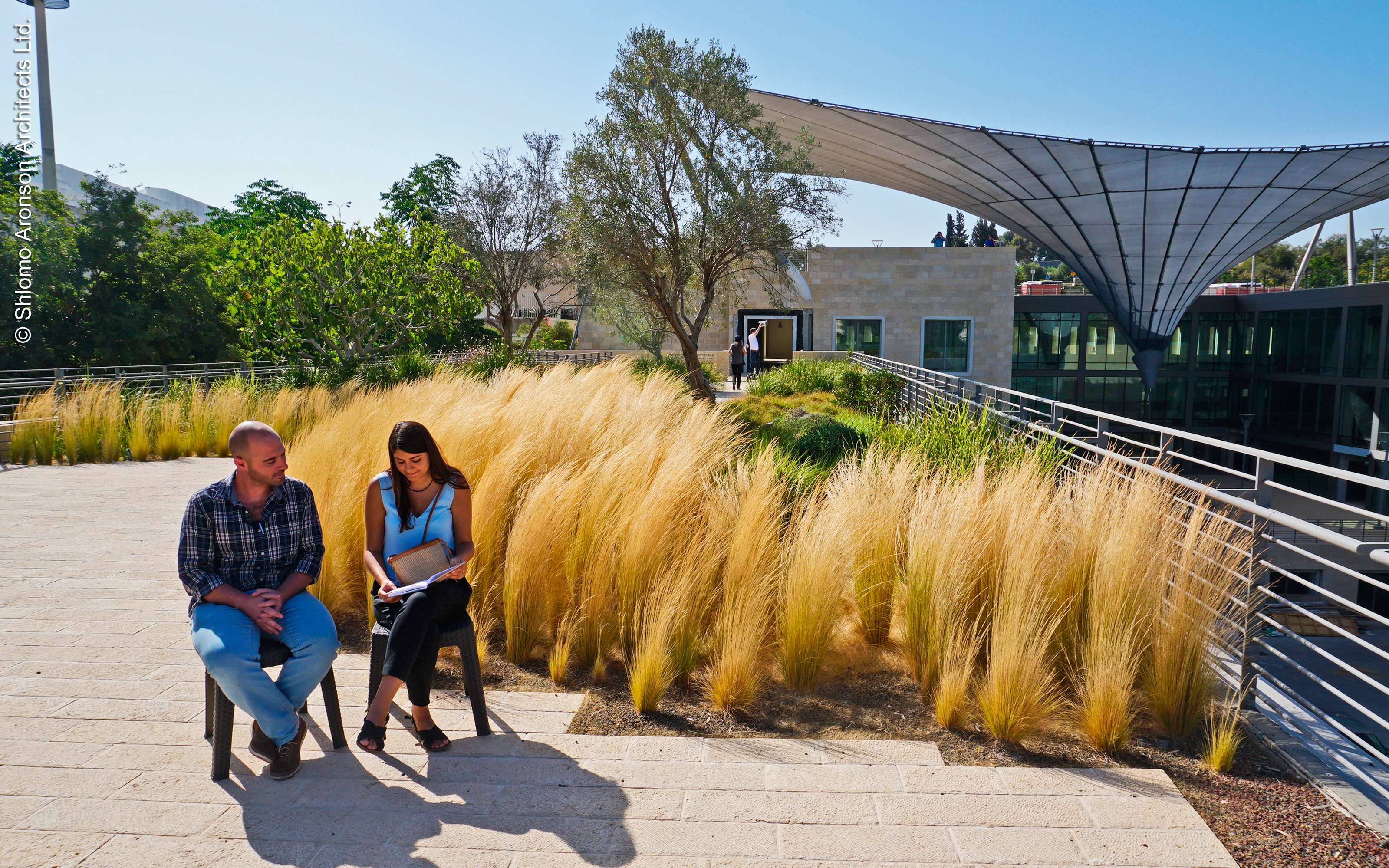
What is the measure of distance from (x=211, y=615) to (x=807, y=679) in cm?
237

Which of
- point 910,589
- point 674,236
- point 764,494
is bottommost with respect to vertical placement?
point 910,589

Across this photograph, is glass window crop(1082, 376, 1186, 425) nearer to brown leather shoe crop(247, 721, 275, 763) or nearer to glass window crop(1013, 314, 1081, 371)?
glass window crop(1013, 314, 1081, 371)

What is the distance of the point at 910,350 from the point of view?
105ft

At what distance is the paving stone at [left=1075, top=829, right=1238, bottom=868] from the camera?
2340mm

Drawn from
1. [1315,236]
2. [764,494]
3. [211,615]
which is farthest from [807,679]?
[1315,236]

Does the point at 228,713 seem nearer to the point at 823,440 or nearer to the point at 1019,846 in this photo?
the point at 1019,846

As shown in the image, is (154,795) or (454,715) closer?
(154,795)

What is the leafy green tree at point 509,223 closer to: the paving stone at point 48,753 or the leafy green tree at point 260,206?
the leafy green tree at point 260,206

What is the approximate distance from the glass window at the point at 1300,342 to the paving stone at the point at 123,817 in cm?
3769

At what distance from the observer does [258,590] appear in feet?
9.59

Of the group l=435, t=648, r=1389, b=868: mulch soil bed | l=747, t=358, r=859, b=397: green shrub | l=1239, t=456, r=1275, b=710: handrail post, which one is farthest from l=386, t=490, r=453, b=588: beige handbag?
l=747, t=358, r=859, b=397: green shrub

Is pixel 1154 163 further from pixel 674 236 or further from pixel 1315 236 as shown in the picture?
pixel 1315 236

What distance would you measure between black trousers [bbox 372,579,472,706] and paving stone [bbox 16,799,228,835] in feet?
2.18

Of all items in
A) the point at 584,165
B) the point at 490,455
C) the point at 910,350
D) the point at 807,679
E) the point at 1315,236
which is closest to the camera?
the point at 807,679
